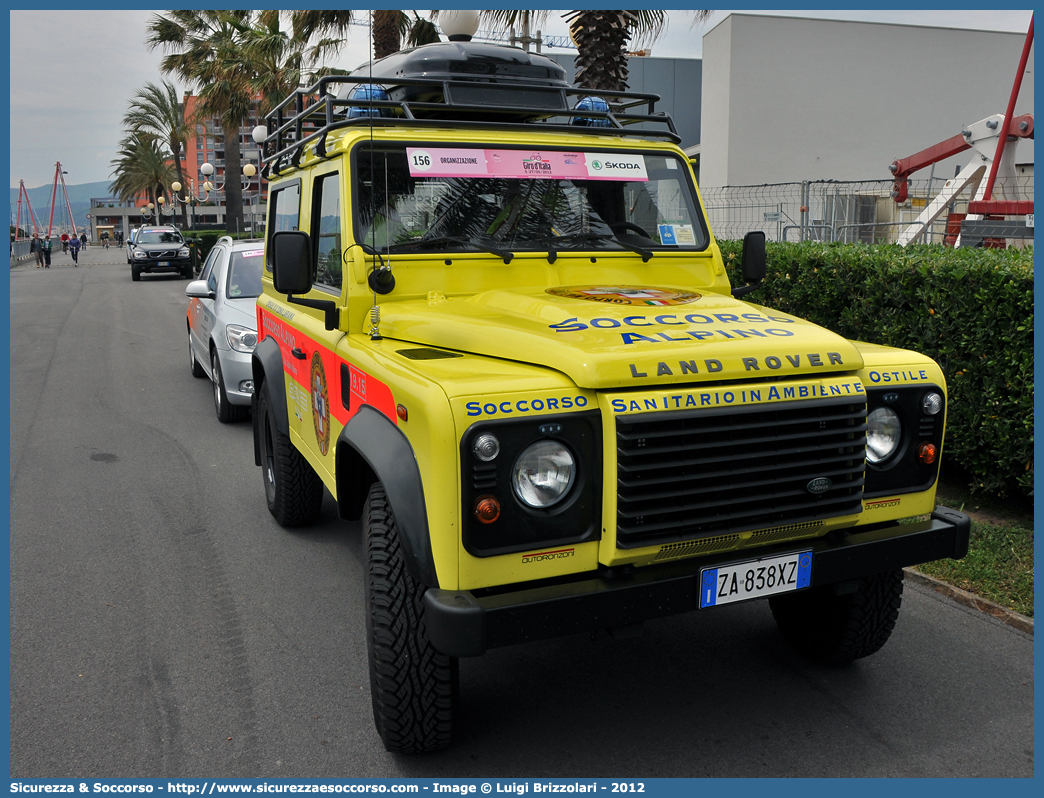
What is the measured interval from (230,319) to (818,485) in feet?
21.9

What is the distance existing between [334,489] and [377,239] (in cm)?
114

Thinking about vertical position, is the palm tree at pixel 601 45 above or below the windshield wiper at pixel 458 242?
above

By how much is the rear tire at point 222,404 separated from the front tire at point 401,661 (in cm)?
572

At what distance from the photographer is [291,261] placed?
3791mm

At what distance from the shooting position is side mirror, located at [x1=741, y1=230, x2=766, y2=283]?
4656 mm

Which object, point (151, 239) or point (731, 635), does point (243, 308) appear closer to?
point (731, 635)

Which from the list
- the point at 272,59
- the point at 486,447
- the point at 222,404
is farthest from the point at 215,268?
the point at 272,59

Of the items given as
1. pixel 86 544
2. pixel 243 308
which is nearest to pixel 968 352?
pixel 86 544

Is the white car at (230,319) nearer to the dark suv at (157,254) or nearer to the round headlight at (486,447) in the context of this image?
the round headlight at (486,447)

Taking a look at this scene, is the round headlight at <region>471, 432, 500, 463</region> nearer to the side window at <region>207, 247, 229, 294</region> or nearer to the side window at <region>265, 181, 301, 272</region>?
the side window at <region>265, 181, 301, 272</region>

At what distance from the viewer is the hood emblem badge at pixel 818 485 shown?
2991 millimetres

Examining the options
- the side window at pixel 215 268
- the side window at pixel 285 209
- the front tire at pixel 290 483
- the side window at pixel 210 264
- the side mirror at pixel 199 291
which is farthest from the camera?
the side window at pixel 210 264

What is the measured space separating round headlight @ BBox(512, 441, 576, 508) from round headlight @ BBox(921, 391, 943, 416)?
145 centimetres

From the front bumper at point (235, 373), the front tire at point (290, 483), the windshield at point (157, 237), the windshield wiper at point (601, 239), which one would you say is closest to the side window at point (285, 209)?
the front tire at point (290, 483)
